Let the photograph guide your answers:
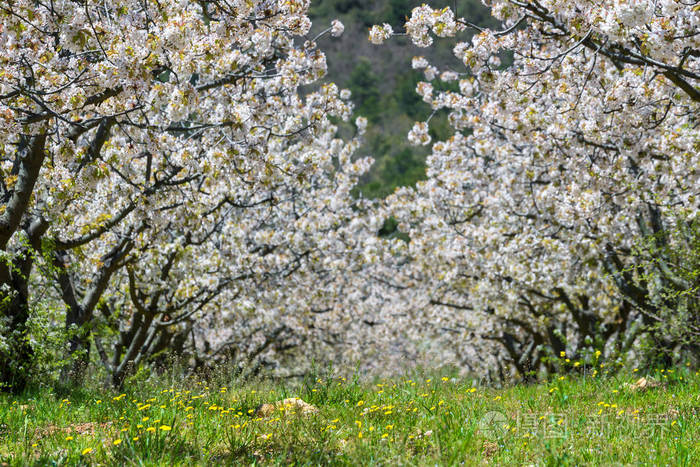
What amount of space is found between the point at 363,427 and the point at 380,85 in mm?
91338

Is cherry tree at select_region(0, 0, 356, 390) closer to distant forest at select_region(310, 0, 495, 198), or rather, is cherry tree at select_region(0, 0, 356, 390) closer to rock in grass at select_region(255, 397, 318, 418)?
rock in grass at select_region(255, 397, 318, 418)

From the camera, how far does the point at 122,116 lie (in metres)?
5.85

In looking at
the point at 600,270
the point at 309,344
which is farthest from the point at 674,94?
the point at 309,344

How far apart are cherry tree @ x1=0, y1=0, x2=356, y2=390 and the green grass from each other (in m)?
1.92

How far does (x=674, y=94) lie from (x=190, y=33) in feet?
15.3

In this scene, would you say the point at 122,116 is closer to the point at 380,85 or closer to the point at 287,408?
the point at 287,408

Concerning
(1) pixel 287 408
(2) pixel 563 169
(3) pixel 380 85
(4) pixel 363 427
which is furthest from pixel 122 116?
(3) pixel 380 85

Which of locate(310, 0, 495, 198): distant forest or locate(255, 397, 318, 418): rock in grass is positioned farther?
locate(310, 0, 495, 198): distant forest

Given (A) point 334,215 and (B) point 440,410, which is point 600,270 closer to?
(A) point 334,215

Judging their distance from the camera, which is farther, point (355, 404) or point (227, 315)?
point (227, 315)

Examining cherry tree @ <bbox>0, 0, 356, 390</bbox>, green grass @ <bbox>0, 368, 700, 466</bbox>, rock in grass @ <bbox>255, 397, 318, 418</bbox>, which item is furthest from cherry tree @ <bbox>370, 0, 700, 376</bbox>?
rock in grass @ <bbox>255, 397, 318, 418</bbox>

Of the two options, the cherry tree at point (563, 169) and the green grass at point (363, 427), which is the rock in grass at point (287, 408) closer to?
the green grass at point (363, 427)

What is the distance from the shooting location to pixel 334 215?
42.1 feet

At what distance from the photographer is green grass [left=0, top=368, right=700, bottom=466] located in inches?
138
